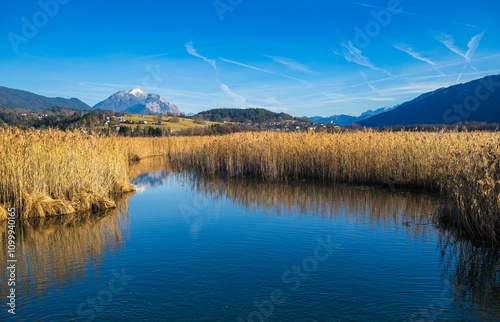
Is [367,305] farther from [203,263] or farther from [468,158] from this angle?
[468,158]

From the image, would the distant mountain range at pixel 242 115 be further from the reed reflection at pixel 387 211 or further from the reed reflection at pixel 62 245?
the reed reflection at pixel 62 245

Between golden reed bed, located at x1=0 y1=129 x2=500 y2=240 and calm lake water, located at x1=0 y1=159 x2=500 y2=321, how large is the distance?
0.89m

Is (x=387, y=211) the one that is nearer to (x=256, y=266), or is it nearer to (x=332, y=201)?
(x=332, y=201)

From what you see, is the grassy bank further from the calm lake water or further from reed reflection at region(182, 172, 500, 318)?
reed reflection at region(182, 172, 500, 318)

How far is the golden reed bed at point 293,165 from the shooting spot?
8578 mm

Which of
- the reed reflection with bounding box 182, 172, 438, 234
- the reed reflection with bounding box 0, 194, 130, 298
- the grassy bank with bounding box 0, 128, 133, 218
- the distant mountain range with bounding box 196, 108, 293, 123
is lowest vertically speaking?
the reed reflection with bounding box 0, 194, 130, 298

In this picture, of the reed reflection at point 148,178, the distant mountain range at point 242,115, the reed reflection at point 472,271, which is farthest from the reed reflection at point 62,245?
the distant mountain range at point 242,115

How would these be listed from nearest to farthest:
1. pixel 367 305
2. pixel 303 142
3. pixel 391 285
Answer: pixel 367 305, pixel 391 285, pixel 303 142

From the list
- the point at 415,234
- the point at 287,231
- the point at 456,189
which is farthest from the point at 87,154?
the point at 456,189

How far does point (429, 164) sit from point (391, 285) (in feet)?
30.6

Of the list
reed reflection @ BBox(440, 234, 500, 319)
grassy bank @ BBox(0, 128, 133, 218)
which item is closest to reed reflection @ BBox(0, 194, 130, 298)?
grassy bank @ BBox(0, 128, 133, 218)

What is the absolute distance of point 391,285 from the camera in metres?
5.78

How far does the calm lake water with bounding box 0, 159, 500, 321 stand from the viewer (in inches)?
198

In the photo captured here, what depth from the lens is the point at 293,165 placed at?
731 inches
